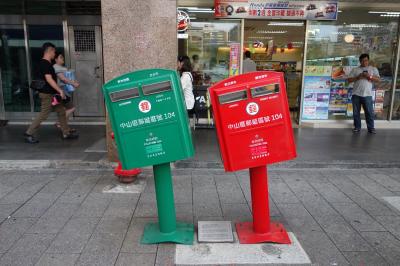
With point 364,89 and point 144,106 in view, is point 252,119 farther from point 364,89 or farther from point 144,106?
point 364,89

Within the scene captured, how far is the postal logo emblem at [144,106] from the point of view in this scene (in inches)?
114

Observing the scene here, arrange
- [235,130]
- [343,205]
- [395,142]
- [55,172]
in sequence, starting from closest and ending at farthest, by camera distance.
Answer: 1. [235,130]
2. [343,205]
3. [55,172]
4. [395,142]

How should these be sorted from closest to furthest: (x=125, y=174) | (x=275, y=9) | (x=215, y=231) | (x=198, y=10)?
(x=215, y=231)
(x=125, y=174)
(x=275, y=9)
(x=198, y=10)

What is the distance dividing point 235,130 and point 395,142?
17.5 ft

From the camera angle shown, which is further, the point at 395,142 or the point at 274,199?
the point at 395,142

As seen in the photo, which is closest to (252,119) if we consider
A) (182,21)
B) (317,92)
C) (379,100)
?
(182,21)

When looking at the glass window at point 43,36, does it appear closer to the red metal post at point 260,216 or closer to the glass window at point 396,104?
the red metal post at point 260,216

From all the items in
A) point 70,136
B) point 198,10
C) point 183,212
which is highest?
point 198,10

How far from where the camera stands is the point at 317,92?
8.56 meters

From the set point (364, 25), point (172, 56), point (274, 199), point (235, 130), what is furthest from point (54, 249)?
point (364, 25)

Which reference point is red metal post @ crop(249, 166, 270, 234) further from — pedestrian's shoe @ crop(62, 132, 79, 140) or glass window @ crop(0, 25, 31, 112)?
glass window @ crop(0, 25, 31, 112)

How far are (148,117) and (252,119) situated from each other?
2.91 ft

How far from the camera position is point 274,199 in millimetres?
4246

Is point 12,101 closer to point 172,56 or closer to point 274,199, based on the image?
point 172,56
